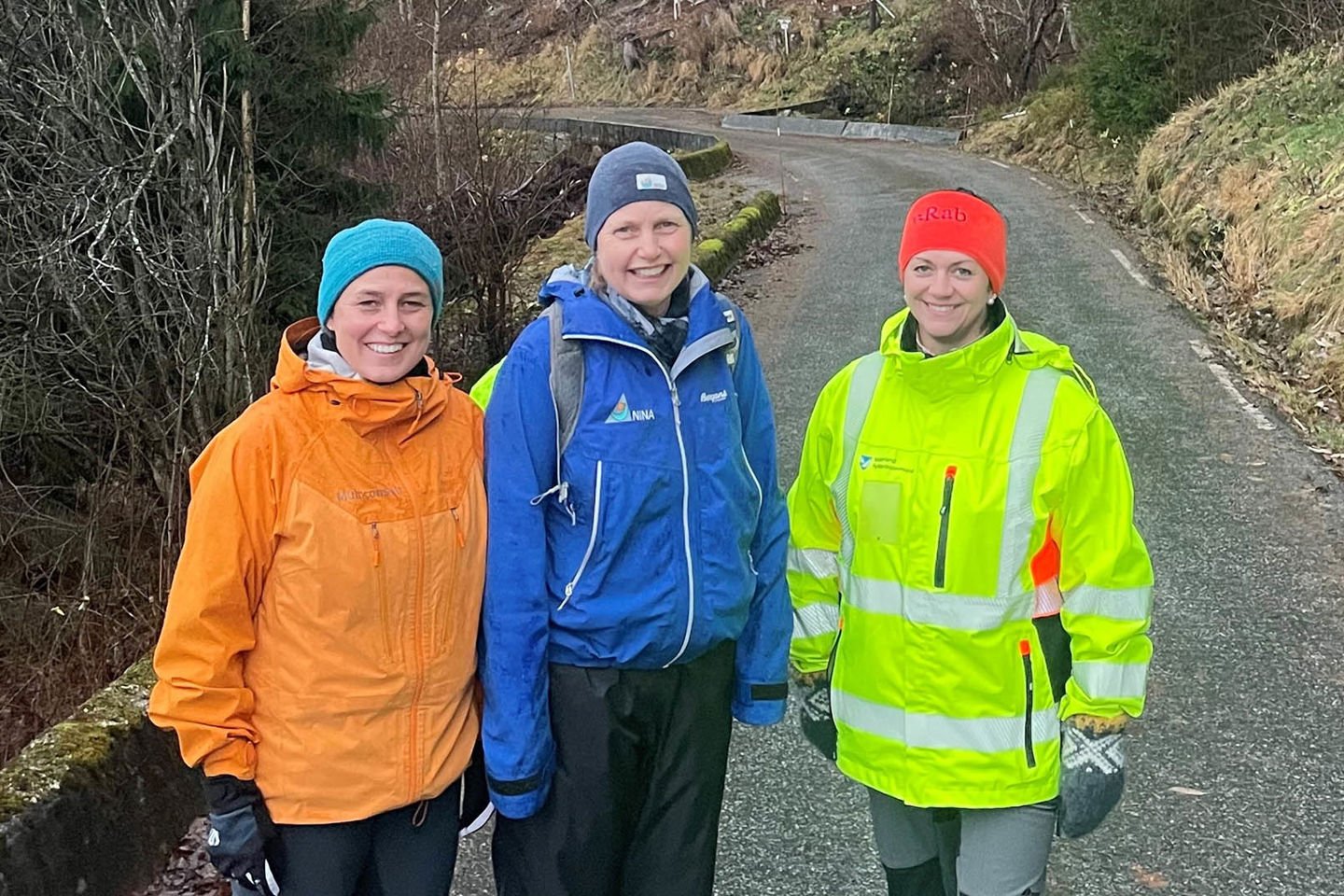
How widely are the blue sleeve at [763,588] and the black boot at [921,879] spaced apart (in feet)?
1.55

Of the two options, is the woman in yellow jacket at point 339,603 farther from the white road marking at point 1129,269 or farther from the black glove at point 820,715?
the white road marking at point 1129,269

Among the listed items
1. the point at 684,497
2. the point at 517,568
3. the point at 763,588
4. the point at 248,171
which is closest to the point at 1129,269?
the point at 248,171

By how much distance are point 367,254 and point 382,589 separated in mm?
665

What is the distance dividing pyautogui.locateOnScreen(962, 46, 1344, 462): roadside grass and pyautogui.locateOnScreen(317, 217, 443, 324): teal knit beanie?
6273 mm

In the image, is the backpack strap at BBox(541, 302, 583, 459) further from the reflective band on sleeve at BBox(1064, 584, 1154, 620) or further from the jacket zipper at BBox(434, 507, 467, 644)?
the reflective band on sleeve at BBox(1064, 584, 1154, 620)

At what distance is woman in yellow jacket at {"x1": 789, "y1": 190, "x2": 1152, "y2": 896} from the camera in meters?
2.32

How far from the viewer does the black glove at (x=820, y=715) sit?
8.86 feet

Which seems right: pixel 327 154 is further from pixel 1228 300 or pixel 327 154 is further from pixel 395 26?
pixel 395 26

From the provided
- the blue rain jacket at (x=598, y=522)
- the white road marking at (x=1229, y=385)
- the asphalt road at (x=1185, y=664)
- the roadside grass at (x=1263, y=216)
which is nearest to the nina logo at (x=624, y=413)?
the blue rain jacket at (x=598, y=522)

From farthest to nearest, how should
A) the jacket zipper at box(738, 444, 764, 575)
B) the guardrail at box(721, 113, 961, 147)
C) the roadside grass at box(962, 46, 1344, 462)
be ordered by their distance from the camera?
the guardrail at box(721, 113, 961, 147), the roadside grass at box(962, 46, 1344, 462), the jacket zipper at box(738, 444, 764, 575)

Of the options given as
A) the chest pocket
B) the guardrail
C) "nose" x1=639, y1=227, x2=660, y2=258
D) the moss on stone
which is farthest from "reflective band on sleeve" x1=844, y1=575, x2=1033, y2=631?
the guardrail

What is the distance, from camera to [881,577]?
8.22 feet

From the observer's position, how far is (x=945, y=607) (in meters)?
2.42

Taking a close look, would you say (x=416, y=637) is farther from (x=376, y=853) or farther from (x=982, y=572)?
(x=982, y=572)
